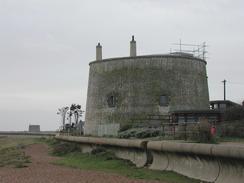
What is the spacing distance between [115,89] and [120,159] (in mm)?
19682

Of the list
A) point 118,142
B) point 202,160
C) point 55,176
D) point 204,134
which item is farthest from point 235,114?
point 202,160

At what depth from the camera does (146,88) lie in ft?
130

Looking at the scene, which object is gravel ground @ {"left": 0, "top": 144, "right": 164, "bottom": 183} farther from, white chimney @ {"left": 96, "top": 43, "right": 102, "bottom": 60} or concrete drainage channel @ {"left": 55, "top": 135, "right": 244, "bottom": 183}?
white chimney @ {"left": 96, "top": 43, "right": 102, "bottom": 60}

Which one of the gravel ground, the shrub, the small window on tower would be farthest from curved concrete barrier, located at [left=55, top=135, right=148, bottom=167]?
→ the small window on tower

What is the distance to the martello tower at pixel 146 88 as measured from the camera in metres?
39.5

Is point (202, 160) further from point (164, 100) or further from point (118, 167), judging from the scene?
point (164, 100)

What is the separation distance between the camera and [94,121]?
141ft

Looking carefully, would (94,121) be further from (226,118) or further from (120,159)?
(120,159)

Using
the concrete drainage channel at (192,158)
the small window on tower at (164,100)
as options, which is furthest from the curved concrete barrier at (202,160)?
the small window on tower at (164,100)

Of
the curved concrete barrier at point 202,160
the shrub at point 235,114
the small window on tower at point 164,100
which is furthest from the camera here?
the small window on tower at point 164,100

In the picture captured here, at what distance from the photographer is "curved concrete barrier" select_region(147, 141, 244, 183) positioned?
12593 mm

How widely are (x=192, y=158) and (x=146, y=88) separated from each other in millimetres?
24690

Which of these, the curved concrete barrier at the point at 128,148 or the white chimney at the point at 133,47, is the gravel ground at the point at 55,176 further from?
the white chimney at the point at 133,47

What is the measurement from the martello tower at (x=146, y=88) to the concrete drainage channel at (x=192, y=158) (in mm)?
17987
